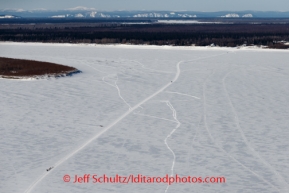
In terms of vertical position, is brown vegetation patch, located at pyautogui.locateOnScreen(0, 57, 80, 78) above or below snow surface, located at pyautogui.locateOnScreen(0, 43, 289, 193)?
above

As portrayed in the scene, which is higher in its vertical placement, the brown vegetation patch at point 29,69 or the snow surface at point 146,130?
the brown vegetation patch at point 29,69

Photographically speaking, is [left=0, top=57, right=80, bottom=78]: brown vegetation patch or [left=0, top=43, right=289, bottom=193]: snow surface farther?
[left=0, top=57, right=80, bottom=78]: brown vegetation patch

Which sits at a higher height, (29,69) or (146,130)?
(29,69)

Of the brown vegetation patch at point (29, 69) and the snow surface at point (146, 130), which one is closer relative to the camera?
the snow surface at point (146, 130)
